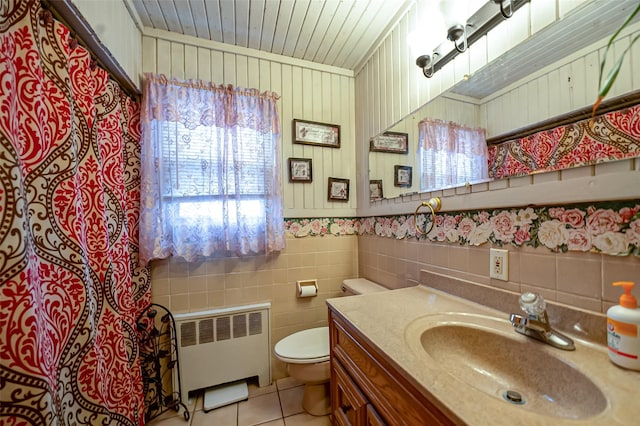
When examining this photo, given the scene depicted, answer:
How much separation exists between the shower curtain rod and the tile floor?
6.39 ft

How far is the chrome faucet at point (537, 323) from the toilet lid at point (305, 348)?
97cm

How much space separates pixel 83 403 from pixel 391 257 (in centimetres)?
153

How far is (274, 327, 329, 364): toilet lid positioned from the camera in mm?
1323

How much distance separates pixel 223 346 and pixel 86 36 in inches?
68.3

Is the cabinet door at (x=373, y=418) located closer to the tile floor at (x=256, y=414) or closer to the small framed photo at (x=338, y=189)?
the tile floor at (x=256, y=414)

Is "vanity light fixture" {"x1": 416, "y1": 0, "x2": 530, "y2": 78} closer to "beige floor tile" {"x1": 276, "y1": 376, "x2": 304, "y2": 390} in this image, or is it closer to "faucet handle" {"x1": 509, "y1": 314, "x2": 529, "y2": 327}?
"faucet handle" {"x1": 509, "y1": 314, "x2": 529, "y2": 327}

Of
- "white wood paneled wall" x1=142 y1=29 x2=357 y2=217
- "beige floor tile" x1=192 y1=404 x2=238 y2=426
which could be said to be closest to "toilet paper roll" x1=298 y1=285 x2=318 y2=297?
"white wood paneled wall" x1=142 y1=29 x2=357 y2=217

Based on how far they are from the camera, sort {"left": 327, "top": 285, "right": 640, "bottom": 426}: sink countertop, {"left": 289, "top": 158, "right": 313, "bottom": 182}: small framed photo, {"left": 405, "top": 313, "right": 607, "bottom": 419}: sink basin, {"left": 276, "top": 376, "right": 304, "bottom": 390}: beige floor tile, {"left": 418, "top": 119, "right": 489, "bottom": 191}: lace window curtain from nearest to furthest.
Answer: {"left": 327, "top": 285, "right": 640, "bottom": 426}: sink countertop < {"left": 405, "top": 313, "right": 607, "bottom": 419}: sink basin < {"left": 418, "top": 119, "right": 489, "bottom": 191}: lace window curtain < {"left": 276, "top": 376, "right": 304, "bottom": 390}: beige floor tile < {"left": 289, "top": 158, "right": 313, "bottom": 182}: small framed photo

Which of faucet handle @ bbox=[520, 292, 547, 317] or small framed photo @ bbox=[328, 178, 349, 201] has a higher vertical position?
small framed photo @ bbox=[328, 178, 349, 201]

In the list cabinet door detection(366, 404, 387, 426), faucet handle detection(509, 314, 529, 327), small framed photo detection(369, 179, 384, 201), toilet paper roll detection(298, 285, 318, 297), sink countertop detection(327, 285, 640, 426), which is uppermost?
small framed photo detection(369, 179, 384, 201)

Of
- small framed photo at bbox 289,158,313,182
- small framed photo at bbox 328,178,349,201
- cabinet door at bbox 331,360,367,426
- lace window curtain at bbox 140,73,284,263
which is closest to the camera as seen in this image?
cabinet door at bbox 331,360,367,426

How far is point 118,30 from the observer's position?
119 cm

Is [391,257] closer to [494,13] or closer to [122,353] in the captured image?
[494,13]

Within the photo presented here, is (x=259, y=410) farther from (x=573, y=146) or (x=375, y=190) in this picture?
(x=573, y=146)
